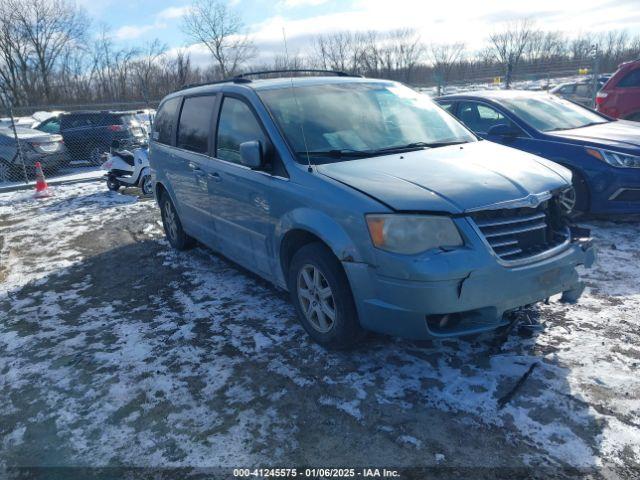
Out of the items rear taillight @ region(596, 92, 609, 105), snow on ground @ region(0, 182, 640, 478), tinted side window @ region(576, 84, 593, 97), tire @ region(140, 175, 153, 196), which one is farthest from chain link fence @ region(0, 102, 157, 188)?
tinted side window @ region(576, 84, 593, 97)

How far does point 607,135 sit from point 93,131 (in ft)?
44.5

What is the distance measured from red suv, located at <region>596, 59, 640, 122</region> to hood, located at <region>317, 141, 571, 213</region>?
7828 mm

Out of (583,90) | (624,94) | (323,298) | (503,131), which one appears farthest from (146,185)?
(583,90)

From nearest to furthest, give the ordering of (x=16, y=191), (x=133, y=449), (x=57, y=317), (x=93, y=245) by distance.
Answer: (x=133, y=449) → (x=57, y=317) → (x=93, y=245) → (x=16, y=191)

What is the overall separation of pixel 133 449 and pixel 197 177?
2.80m

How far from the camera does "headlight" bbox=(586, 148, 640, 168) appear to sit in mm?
5609

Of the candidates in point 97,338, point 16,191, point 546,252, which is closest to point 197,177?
point 97,338

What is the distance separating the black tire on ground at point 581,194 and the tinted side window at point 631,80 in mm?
5532

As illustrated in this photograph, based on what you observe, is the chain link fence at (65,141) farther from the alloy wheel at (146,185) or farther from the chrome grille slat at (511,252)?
the chrome grille slat at (511,252)

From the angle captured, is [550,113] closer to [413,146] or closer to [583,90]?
[413,146]

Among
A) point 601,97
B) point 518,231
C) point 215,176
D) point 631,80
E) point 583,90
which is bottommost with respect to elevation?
point 518,231

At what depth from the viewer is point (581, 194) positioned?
5930mm

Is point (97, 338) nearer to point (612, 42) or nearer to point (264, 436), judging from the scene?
point (264, 436)

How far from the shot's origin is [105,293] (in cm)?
493
